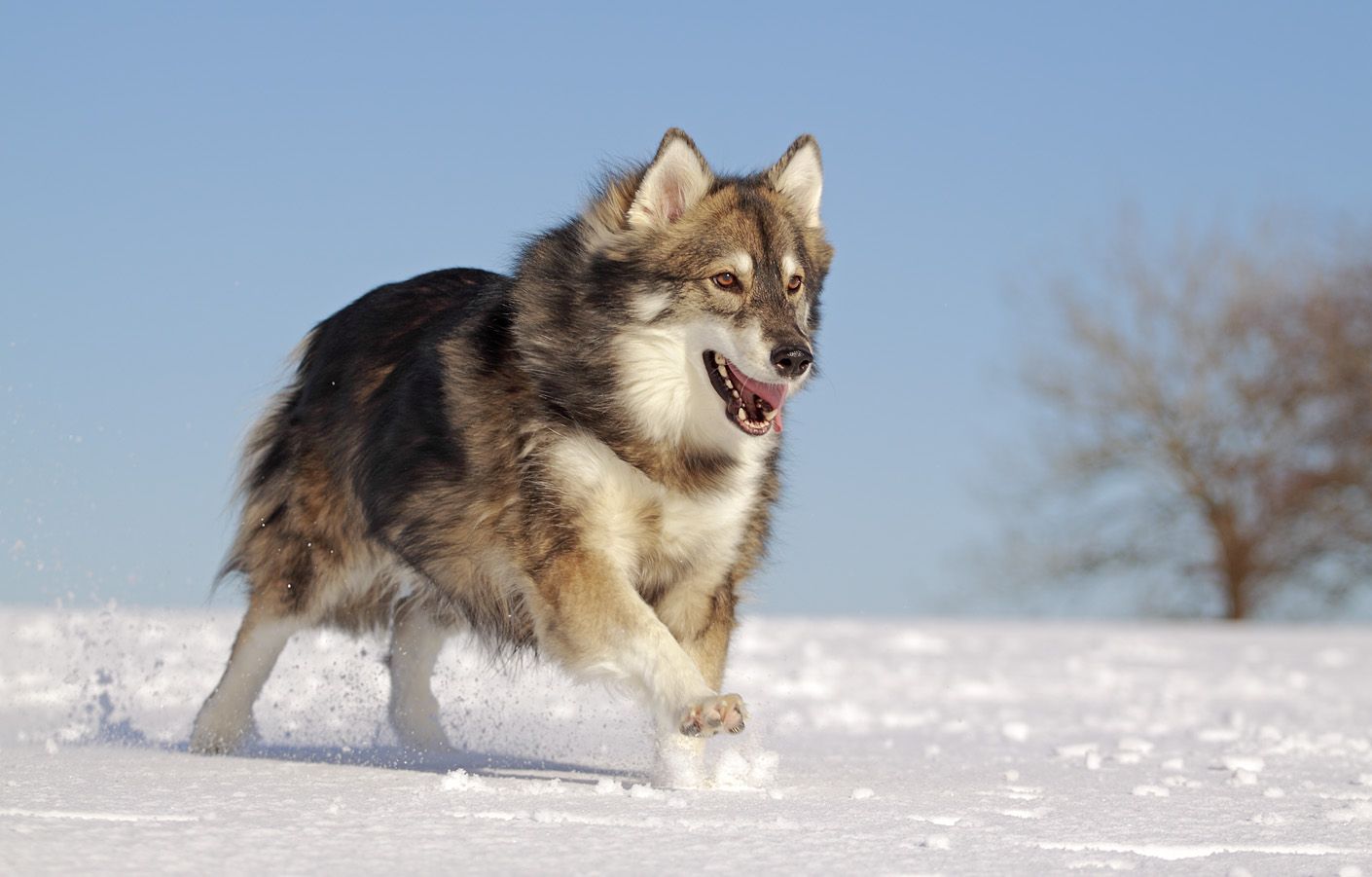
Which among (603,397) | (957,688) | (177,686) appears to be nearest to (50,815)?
(603,397)

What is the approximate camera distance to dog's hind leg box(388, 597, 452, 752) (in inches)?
256

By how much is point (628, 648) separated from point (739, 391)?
97 centimetres

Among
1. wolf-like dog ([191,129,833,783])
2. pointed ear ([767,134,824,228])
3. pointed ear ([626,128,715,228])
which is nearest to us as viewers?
wolf-like dog ([191,129,833,783])

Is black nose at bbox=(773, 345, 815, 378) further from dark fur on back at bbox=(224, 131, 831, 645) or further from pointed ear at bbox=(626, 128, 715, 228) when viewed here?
pointed ear at bbox=(626, 128, 715, 228)

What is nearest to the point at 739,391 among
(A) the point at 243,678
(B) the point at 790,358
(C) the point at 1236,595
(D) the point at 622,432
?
(B) the point at 790,358

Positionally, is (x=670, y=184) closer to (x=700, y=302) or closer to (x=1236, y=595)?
(x=700, y=302)

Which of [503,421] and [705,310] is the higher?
[705,310]

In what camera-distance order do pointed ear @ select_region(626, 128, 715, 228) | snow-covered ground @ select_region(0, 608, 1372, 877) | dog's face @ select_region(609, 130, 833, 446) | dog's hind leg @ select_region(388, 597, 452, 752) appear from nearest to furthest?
snow-covered ground @ select_region(0, 608, 1372, 877), dog's face @ select_region(609, 130, 833, 446), pointed ear @ select_region(626, 128, 715, 228), dog's hind leg @ select_region(388, 597, 452, 752)

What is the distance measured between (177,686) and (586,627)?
5.80 m

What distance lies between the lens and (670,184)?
17.3 ft

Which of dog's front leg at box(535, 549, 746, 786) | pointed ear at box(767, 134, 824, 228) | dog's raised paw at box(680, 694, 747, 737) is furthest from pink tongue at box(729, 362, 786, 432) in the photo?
dog's raised paw at box(680, 694, 747, 737)

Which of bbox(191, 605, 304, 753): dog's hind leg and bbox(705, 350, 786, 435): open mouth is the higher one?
bbox(705, 350, 786, 435): open mouth

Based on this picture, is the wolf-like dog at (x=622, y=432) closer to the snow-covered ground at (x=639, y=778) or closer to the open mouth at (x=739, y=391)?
the open mouth at (x=739, y=391)

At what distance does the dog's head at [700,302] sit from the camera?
4.91m
